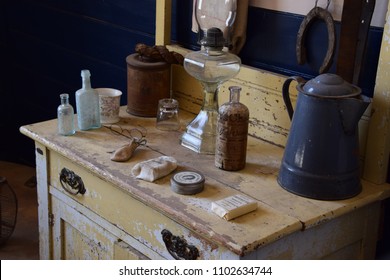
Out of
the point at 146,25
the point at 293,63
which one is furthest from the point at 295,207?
the point at 146,25

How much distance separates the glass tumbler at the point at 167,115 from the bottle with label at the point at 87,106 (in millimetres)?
187

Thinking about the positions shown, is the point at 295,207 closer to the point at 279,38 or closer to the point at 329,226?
the point at 329,226

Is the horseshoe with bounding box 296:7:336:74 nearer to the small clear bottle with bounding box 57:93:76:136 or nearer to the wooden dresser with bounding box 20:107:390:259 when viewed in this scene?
the wooden dresser with bounding box 20:107:390:259

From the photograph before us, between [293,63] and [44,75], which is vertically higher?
[293,63]

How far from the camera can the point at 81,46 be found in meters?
2.70

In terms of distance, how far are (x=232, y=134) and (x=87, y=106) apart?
1.65 ft

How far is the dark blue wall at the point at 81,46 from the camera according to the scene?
1787mm

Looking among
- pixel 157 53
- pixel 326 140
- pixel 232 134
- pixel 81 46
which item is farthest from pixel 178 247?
pixel 81 46

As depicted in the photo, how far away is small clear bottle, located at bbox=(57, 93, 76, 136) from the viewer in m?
1.83

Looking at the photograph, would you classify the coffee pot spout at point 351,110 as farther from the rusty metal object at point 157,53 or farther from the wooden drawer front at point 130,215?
the rusty metal object at point 157,53

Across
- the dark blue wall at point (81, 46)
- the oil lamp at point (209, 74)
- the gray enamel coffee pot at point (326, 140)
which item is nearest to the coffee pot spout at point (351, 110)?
the gray enamel coffee pot at point (326, 140)

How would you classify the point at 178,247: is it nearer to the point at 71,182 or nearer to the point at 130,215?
the point at 130,215

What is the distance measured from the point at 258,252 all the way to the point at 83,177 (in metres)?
0.62

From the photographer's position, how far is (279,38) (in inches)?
70.8
